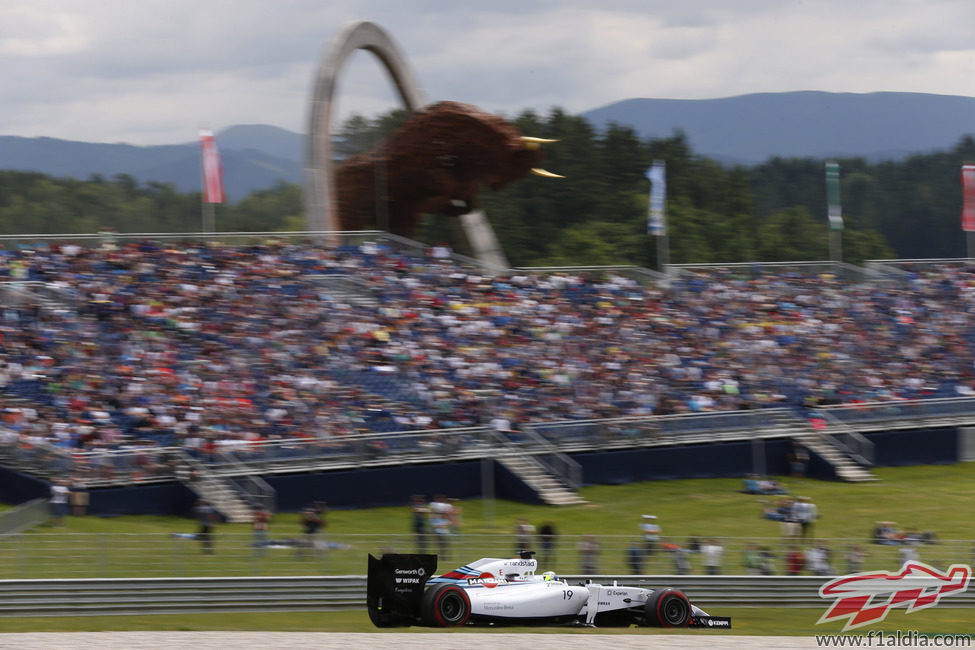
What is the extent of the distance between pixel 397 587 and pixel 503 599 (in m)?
1.60

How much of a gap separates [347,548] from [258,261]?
46.2ft

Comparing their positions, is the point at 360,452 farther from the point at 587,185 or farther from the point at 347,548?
the point at 587,185

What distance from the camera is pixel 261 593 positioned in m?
18.4

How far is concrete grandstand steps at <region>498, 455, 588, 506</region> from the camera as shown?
→ 26.9m

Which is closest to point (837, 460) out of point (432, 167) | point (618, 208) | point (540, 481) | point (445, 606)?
point (540, 481)

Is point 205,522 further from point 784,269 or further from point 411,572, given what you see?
point 784,269

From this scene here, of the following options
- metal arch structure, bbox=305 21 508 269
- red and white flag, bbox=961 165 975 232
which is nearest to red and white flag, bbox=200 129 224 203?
metal arch structure, bbox=305 21 508 269

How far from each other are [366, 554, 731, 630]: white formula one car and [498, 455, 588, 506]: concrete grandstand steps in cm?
942

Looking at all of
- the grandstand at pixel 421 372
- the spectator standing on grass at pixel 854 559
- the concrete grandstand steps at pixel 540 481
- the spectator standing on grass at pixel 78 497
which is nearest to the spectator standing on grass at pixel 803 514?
the spectator standing on grass at pixel 854 559

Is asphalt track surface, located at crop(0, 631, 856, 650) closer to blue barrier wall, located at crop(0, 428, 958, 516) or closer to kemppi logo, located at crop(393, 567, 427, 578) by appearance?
kemppi logo, located at crop(393, 567, 427, 578)

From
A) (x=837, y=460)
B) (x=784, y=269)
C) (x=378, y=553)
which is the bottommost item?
(x=837, y=460)

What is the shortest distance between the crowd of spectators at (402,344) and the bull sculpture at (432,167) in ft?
10.2

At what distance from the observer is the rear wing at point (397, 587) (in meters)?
15.8

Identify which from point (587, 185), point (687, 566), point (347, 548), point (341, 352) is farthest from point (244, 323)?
point (587, 185)
